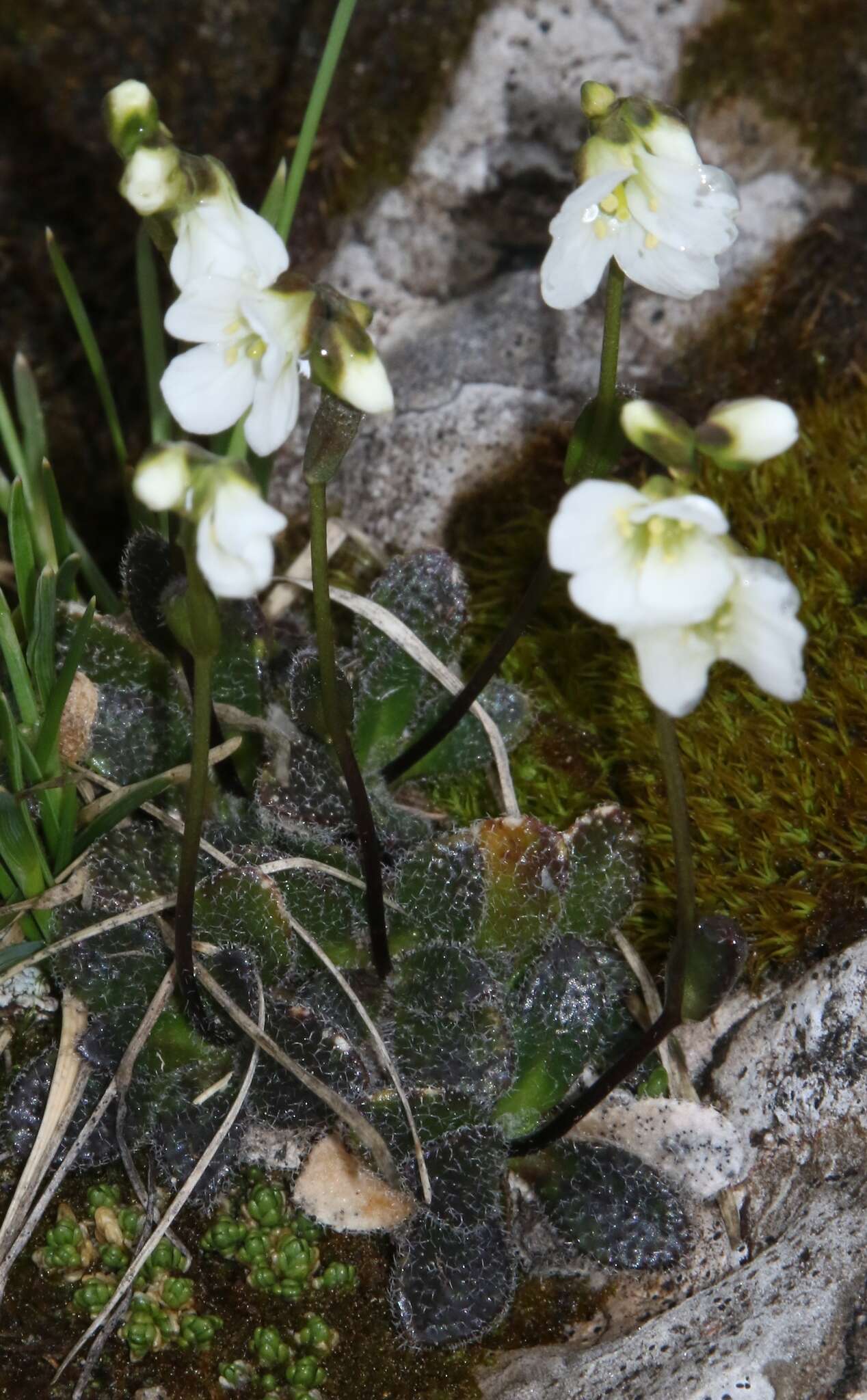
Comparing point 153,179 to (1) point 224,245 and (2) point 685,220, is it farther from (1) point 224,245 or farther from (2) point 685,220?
(2) point 685,220

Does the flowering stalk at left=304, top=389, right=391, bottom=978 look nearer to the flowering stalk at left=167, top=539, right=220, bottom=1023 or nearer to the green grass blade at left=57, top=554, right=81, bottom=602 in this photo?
the flowering stalk at left=167, top=539, right=220, bottom=1023

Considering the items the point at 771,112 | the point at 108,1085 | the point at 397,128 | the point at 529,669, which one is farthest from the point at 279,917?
the point at 771,112

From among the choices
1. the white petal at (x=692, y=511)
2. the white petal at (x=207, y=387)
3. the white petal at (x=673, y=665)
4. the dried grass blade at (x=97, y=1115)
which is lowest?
the dried grass blade at (x=97, y=1115)

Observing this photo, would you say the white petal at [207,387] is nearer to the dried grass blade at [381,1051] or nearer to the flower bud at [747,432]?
the flower bud at [747,432]

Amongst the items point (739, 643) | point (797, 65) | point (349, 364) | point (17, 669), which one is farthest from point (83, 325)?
point (797, 65)

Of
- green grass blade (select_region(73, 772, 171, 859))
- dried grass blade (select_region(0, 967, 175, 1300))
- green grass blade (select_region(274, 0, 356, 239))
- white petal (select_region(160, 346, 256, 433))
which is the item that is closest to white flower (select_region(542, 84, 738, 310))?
white petal (select_region(160, 346, 256, 433))

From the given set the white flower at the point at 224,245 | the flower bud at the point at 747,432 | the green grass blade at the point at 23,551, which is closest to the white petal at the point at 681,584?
the flower bud at the point at 747,432

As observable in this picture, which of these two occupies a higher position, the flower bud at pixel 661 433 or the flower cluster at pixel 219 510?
the flower cluster at pixel 219 510

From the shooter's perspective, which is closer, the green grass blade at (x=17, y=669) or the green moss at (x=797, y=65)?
the green grass blade at (x=17, y=669)
